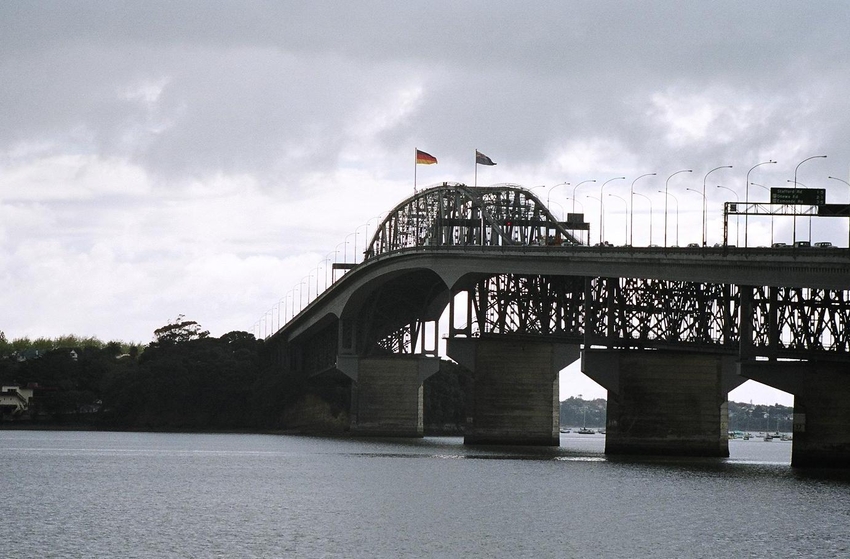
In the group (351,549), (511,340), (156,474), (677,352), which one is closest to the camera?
(351,549)

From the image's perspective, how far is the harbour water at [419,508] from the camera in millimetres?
55562

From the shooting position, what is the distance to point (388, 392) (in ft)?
553

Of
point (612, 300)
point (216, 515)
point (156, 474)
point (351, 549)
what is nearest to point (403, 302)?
point (612, 300)

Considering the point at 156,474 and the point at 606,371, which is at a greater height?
the point at 606,371

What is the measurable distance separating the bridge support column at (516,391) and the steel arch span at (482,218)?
33.8ft

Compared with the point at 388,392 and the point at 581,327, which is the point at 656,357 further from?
the point at 388,392

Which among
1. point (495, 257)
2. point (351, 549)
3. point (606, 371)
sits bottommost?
point (351, 549)

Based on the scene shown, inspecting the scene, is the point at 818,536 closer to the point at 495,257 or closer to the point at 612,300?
the point at 612,300

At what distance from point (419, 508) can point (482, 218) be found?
80091 millimetres

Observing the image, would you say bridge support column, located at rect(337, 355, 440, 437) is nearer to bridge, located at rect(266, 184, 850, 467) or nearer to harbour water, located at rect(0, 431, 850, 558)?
bridge, located at rect(266, 184, 850, 467)

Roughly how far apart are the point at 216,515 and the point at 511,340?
72083mm

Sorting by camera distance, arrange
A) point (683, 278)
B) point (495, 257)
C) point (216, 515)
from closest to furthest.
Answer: point (216, 515)
point (683, 278)
point (495, 257)

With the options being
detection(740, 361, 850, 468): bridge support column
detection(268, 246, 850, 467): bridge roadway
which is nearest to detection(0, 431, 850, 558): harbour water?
detection(740, 361, 850, 468): bridge support column

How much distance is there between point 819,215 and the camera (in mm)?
98250
